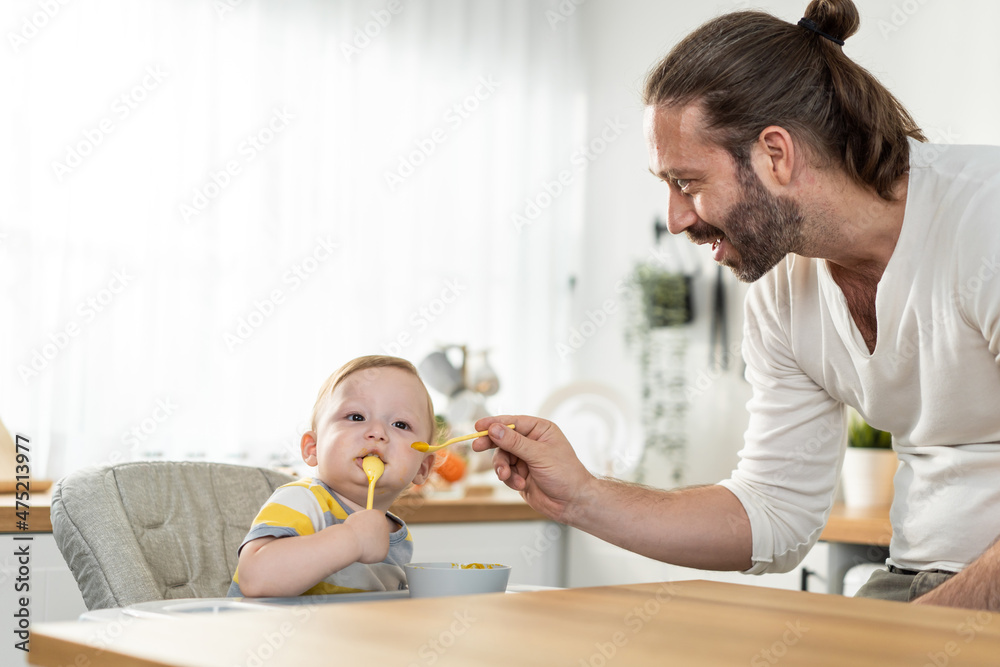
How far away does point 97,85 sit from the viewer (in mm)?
2699

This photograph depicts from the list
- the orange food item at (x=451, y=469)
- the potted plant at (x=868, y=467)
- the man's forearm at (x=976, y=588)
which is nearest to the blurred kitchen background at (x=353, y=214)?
the orange food item at (x=451, y=469)

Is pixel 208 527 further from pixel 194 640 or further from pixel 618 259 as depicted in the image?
pixel 618 259

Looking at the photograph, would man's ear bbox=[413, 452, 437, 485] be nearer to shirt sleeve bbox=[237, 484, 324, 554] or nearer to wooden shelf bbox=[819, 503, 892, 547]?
shirt sleeve bbox=[237, 484, 324, 554]

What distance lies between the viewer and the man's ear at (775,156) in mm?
1446

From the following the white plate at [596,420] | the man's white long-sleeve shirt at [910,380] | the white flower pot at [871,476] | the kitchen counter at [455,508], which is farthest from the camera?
the white plate at [596,420]

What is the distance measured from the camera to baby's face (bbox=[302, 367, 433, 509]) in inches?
50.6

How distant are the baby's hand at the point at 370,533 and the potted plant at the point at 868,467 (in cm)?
163

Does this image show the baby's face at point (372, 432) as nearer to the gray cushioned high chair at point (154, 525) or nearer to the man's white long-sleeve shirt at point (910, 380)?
the gray cushioned high chair at point (154, 525)

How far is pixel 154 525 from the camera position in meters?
1.37

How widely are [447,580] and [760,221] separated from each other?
78cm

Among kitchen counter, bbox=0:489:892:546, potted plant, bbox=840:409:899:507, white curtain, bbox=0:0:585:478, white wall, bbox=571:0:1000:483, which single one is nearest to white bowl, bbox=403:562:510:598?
kitchen counter, bbox=0:489:892:546

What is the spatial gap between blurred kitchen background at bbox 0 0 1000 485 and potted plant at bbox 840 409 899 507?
67 centimetres

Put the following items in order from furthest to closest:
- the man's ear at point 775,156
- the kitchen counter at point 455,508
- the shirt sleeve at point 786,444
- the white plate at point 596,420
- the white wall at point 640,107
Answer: the white plate at point 596,420, the white wall at point 640,107, the kitchen counter at point 455,508, the shirt sleeve at point 786,444, the man's ear at point 775,156

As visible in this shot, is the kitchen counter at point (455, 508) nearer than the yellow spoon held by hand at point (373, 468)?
No
